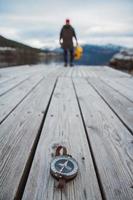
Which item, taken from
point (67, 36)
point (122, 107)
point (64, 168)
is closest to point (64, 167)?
point (64, 168)

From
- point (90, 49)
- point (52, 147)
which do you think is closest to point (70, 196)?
point (52, 147)

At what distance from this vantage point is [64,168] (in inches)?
31.7

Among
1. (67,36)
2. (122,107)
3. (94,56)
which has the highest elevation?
(67,36)

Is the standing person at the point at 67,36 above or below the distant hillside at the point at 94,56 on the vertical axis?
above

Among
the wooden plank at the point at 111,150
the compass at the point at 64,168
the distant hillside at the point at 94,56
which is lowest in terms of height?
the distant hillside at the point at 94,56

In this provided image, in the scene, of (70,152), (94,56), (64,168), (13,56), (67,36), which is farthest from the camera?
(94,56)

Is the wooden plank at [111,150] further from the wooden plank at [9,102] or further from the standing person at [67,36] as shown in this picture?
the standing person at [67,36]

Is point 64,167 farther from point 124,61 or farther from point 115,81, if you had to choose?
point 124,61

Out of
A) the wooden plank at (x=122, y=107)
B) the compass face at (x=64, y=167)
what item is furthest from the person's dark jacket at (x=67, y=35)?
the compass face at (x=64, y=167)

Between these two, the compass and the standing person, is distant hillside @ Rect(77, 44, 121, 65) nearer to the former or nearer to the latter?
the standing person

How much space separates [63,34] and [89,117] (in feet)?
19.4

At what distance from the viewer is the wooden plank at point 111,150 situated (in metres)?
0.76

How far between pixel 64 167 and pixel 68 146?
253 millimetres

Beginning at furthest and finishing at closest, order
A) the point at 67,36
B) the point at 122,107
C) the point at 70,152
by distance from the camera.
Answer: the point at 67,36, the point at 122,107, the point at 70,152
